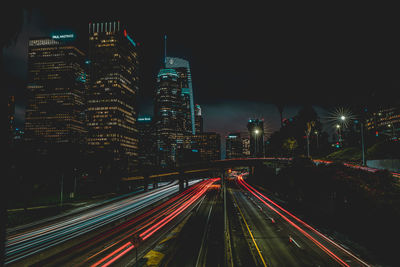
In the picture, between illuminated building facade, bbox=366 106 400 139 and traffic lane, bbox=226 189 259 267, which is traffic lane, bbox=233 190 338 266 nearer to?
traffic lane, bbox=226 189 259 267

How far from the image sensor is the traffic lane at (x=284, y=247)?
16594 millimetres

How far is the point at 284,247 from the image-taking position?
19.6m

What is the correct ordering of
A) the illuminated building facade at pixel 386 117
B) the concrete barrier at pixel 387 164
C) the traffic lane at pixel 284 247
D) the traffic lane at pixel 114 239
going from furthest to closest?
the illuminated building facade at pixel 386 117
the concrete barrier at pixel 387 164
the traffic lane at pixel 114 239
the traffic lane at pixel 284 247

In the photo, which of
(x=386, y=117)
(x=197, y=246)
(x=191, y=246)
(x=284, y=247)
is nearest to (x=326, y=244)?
(x=284, y=247)

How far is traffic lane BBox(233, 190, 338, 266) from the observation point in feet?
54.4

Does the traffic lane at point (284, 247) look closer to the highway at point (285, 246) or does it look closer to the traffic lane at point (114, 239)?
the highway at point (285, 246)

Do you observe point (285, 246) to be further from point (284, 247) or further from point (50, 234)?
point (50, 234)

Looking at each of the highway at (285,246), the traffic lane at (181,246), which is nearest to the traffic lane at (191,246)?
the traffic lane at (181,246)

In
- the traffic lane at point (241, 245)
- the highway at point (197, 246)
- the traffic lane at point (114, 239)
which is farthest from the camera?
the traffic lane at point (114, 239)

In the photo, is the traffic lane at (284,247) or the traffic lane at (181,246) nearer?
the traffic lane at (284,247)

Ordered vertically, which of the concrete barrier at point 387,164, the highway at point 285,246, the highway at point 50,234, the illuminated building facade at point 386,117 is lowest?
the highway at point 50,234

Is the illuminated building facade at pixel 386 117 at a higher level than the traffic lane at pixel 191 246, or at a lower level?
higher

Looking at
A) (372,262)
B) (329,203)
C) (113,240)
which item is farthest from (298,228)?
(113,240)

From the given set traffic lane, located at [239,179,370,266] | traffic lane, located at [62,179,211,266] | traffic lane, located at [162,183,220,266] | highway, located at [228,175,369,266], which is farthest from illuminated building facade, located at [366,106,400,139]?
traffic lane, located at [62,179,211,266]
